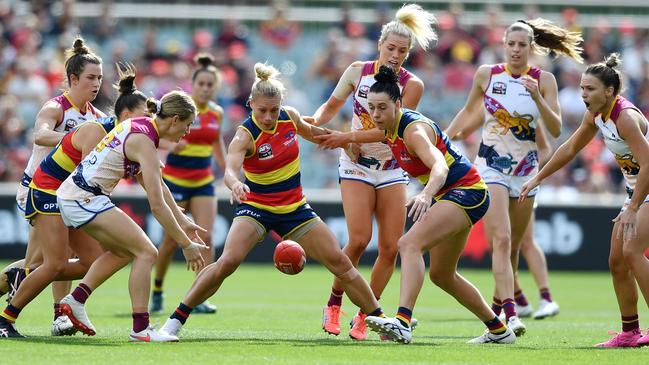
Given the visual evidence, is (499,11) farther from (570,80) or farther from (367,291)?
(367,291)

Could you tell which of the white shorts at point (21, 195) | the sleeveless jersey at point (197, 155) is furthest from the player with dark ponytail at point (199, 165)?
the white shorts at point (21, 195)

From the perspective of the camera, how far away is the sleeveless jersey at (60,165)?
9125 millimetres

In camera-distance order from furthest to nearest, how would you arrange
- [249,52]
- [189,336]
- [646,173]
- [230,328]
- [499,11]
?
[499,11] → [249,52] → [230,328] → [189,336] → [646,173]

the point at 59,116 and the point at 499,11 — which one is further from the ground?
the point at 499,11

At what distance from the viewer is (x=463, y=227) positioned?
867cm

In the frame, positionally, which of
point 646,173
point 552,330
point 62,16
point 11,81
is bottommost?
point 552,330

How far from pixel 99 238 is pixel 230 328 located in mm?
2133

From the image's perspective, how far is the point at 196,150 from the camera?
13172 mm

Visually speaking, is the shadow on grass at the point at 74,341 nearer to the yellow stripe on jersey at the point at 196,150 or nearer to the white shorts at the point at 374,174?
the white shorts at the point at 374,174

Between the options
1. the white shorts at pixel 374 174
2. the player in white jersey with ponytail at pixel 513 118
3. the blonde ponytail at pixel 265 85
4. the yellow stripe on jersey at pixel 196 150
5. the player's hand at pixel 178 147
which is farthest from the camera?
the yellow stripe on jersey at pixel 196 150

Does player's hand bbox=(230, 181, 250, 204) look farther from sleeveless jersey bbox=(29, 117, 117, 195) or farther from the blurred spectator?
the blurred spectator

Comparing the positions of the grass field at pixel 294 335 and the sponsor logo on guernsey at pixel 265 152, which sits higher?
the sponsor logo on guernsey at pixel 265 152

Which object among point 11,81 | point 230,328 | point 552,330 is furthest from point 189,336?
point 11,81

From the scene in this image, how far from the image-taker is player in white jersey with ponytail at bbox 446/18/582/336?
10.9m
